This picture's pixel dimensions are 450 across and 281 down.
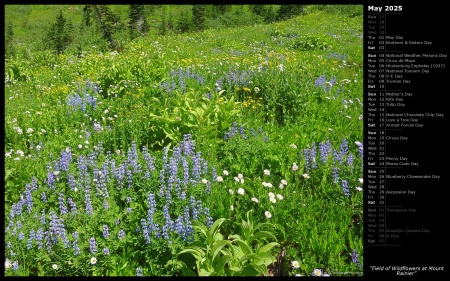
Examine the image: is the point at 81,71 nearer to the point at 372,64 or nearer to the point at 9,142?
the point at 9,142

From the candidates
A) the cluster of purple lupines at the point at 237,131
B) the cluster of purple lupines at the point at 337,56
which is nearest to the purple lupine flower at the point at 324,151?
the cluster of purple lupines at the point at 237,131

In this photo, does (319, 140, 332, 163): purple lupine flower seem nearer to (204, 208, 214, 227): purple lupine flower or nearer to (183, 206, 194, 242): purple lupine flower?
(204, 208, 214, 227): purple lupine flower

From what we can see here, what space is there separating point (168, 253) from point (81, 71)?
8768mm

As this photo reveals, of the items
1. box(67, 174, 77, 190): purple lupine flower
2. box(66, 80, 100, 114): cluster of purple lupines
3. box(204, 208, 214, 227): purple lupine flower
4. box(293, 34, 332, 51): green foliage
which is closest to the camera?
box(204, 208, 214, 227): purple lupine flower

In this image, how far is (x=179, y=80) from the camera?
7605mm

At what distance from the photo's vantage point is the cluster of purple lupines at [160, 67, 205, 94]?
7.23 meters

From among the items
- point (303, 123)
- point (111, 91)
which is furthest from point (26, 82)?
point (303, 123)

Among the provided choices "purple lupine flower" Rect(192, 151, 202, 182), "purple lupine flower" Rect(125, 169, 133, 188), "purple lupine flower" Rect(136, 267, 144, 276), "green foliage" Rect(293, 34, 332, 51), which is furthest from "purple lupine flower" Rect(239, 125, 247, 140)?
"green foliage" Rect(293, 34, 332, 51)

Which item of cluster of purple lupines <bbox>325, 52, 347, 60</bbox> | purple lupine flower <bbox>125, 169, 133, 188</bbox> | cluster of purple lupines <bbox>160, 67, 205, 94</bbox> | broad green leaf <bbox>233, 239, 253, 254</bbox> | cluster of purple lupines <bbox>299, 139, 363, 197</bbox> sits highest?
cluster of purple lupines <bbox>325, 52, 347, 60</bbox>

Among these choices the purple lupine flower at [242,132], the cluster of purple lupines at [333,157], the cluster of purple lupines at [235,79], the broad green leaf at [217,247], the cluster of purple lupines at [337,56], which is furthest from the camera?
the cluster of purple lupines at [337,56]

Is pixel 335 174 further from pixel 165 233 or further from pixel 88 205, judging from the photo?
pixel 88 205

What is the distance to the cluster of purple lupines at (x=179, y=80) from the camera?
7234 millimetres

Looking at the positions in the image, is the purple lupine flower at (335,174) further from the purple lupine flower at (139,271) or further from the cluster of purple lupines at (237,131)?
the purple lupine flower at (139,271)

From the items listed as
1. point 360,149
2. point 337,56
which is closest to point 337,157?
point 360,149
